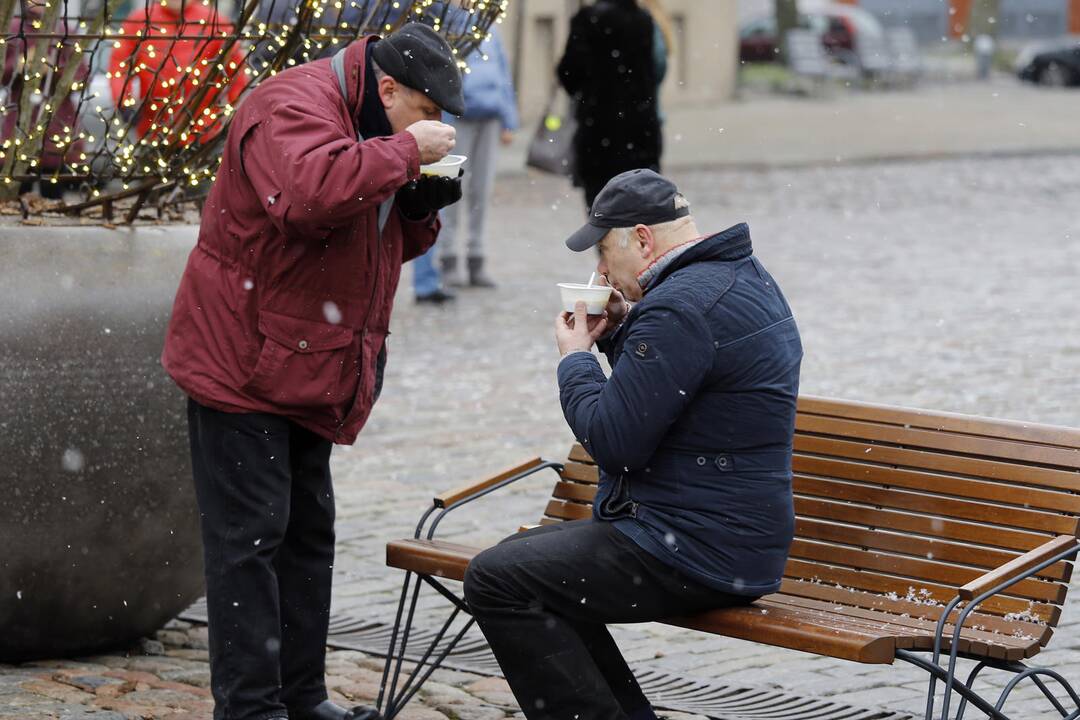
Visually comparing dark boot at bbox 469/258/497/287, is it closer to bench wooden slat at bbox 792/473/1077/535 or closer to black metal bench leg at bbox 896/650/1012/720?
bench wooden slat at bbox 792/473/1077/535

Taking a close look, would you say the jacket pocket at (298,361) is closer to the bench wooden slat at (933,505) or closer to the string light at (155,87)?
the string light at (155,87)

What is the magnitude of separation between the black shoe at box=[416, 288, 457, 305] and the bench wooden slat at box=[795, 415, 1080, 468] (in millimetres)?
7538

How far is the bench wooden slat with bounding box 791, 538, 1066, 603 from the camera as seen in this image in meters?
4.24

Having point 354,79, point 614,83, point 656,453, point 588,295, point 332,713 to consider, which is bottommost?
point 332,713

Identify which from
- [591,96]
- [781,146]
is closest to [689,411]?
[591,96]

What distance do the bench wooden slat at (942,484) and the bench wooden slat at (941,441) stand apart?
0.22 ft

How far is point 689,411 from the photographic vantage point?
13.3 ft

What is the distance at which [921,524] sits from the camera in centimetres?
457

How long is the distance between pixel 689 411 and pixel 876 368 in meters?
6.04

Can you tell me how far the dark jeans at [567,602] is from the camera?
4.13 meters

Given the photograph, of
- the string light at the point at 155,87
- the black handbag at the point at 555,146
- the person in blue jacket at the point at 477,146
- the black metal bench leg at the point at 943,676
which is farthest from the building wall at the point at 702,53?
the black metal bench leg at the point at 943,676

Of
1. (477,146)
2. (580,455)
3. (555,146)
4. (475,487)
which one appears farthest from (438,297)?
(475,487)

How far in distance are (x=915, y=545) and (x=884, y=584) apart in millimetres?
121

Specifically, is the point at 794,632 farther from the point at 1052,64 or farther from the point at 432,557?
the point at 1052,64
